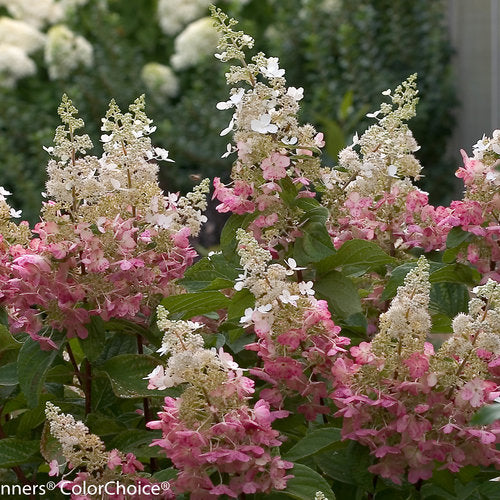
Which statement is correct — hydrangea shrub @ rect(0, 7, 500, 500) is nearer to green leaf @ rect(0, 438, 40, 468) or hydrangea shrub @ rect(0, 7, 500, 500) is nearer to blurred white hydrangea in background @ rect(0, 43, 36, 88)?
green leaf @ rect(0, 438, 40, 468)

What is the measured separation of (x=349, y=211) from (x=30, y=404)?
1.58 ft

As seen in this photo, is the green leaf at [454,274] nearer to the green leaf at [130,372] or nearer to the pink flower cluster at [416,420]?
the pink flower cluster at [416,420]

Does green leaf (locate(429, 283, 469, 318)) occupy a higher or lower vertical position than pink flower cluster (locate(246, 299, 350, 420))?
higher

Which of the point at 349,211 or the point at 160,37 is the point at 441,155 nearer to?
the point at 160,37

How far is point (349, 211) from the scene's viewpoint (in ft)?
4.85

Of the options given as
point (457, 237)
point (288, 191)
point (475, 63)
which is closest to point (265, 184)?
point (288, 191)

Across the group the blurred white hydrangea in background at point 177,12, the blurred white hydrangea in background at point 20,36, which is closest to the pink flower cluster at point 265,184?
the blurred white hydrangea in background at point 20,36

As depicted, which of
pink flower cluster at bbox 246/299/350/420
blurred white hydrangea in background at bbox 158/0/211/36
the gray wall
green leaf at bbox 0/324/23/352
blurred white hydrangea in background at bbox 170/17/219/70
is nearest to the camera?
pink flower cluster at bbox 246/299/350/420

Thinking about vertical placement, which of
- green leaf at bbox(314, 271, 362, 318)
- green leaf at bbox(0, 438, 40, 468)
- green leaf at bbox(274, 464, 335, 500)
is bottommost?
green leaf at bbox(274, 464, 335, 500)

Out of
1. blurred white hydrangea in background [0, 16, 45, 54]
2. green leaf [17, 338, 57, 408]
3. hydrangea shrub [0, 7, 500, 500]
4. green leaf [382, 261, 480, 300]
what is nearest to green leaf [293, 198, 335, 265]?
hydrangea shrub [0, 7, 500, 500]

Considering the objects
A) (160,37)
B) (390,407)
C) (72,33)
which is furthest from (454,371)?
(160,37)

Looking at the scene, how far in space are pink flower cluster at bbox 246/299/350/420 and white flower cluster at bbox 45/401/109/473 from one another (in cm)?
19

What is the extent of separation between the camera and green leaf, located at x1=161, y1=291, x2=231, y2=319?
4.46ft

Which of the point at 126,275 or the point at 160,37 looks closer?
the point at 126,275
